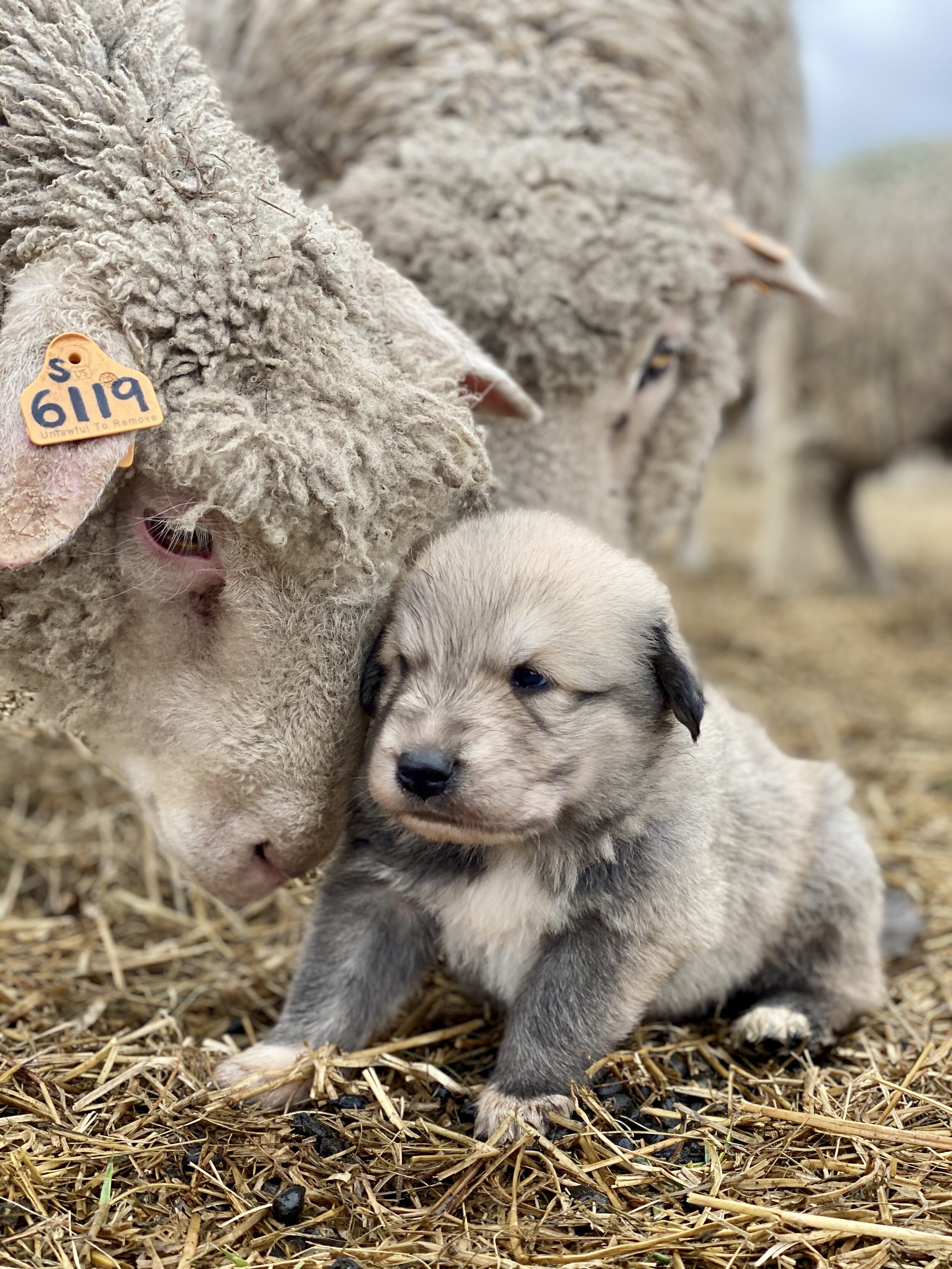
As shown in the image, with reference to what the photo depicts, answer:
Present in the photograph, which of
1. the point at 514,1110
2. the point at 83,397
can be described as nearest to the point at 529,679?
the point at 514,1110

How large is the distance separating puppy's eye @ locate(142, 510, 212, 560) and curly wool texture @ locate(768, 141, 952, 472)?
276 inches

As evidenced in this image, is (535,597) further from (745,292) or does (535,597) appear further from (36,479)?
(745,292)

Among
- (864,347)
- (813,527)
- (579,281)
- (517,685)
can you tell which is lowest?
(517,685)

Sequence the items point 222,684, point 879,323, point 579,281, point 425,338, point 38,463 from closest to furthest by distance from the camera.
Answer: point 38,463
point 222,684
point 425,338
point 579,281
point 879,323

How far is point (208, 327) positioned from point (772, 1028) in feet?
6.18

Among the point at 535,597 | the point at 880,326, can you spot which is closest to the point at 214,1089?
the point at 535,597

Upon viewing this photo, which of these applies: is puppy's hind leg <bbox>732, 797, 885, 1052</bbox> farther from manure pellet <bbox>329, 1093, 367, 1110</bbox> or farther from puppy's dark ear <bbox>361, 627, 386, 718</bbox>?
puppy's dark ear <bbox>361, 627, 386, 718</bbox>

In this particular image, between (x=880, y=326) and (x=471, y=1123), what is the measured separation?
7579 mm

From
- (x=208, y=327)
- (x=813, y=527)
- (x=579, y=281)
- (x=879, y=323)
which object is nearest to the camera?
(x=208, y=327)

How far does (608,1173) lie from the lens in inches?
91.3

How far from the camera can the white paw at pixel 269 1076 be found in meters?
2.48

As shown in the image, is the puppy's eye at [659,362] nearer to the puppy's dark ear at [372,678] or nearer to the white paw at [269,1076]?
the puppy's dark ear at [372,678]

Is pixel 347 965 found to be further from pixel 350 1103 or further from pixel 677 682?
pixel 677 682

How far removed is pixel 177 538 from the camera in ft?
7.90
